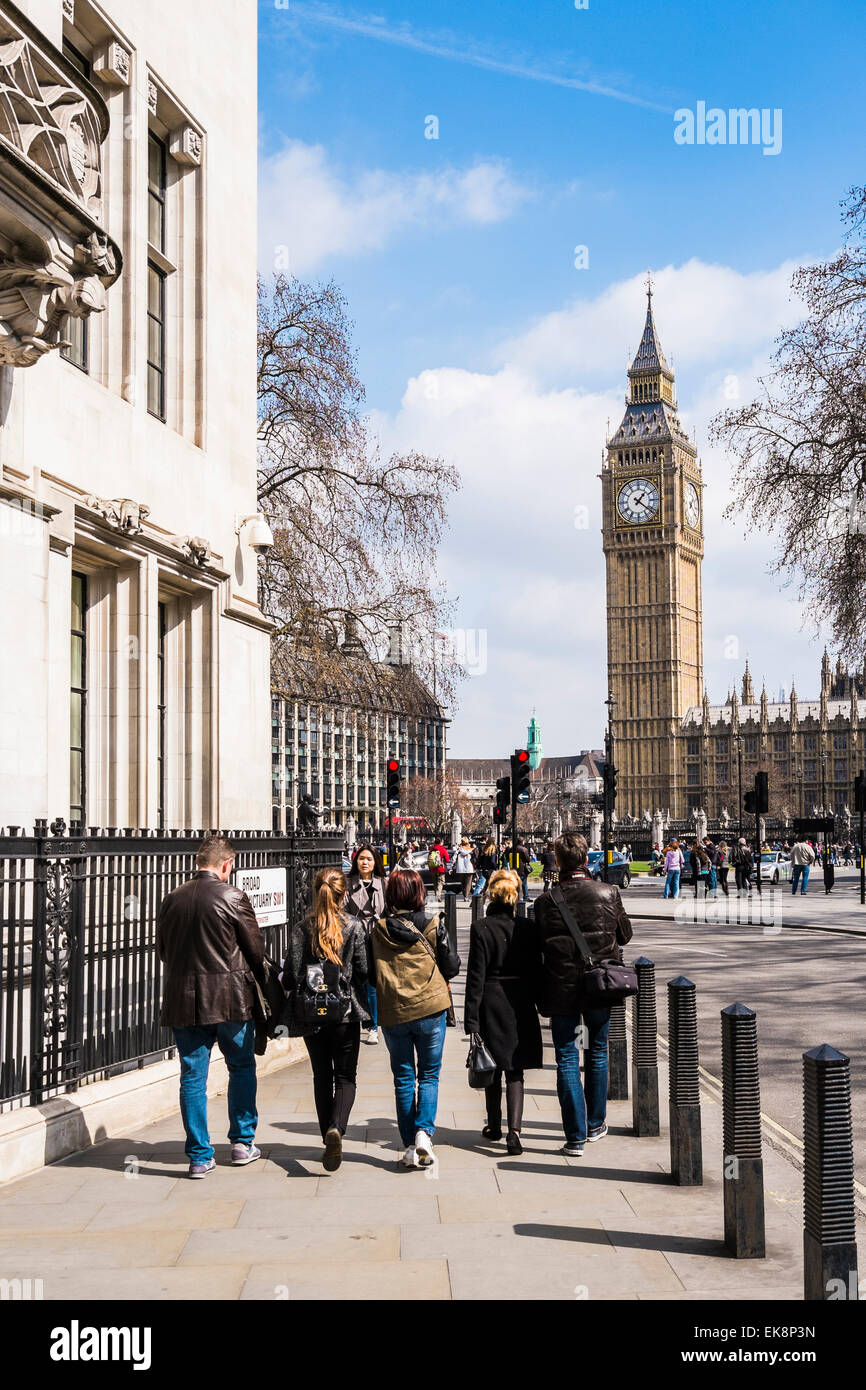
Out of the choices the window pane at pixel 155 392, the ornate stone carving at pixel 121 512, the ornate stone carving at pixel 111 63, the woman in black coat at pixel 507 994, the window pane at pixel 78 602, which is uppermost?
the ornate stone carving at pixel 111 63

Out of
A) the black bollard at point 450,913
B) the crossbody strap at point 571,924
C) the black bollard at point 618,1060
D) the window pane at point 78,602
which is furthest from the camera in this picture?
the black bollard at point 450,913

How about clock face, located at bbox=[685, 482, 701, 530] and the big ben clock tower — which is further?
clock face, located at bbox=[685, 482, 701, 530]

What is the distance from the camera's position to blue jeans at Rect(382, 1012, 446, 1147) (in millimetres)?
7469

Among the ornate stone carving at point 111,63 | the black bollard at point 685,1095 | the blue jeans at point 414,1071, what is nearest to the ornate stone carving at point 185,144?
the ornate stone carving at point 111,63

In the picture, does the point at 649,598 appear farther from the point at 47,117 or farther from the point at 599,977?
the point at 599,977

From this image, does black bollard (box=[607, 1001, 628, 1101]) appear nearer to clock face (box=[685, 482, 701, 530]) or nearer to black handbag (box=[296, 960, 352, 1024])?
black handbag (box=[296, 960, 352, 1024])

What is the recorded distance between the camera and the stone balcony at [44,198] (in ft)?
26.5

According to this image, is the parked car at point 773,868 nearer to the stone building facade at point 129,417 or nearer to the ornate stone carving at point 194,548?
the stone building facade at point 129,417

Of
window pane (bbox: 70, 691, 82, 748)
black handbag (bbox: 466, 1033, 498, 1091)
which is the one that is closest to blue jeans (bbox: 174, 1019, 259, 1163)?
black handbag (bbox: 466, 1033, 498, 1091)

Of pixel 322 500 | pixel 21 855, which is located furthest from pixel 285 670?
pixel 21 855

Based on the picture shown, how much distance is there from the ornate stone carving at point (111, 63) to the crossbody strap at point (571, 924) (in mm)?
8689

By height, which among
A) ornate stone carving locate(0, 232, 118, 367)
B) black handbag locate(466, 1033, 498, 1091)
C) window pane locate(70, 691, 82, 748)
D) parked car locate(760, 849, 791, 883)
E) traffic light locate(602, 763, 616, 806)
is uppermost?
ornate stone carving locate(0, 232, 118, 367)

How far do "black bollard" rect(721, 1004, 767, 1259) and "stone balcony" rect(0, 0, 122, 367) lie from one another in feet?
20.1

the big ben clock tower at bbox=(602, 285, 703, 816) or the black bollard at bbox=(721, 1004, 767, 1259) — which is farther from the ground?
the big ben clock tower at bbox=(602, 285, 703, 816)
